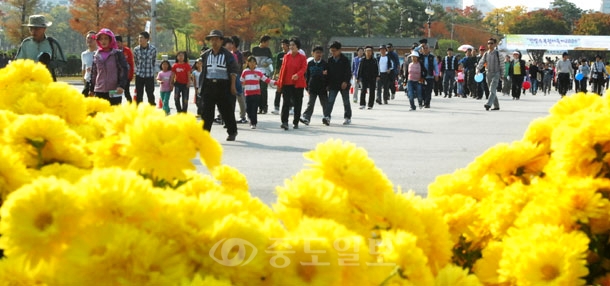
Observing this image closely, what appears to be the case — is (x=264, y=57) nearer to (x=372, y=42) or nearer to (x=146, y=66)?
(x=146, y=66)

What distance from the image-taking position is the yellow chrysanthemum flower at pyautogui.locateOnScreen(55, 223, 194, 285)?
141 cm

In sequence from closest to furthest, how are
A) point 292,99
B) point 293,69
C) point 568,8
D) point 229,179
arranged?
point 229,179
point 293,69
point 292,99
point 568,8

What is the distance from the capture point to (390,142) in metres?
Result: 13.7

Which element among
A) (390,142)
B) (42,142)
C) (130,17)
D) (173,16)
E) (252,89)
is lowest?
(390,142)

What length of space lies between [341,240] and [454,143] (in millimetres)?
12243

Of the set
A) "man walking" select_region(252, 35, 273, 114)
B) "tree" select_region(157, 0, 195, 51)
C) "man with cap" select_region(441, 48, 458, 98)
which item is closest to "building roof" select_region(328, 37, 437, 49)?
"tree" select_region(157, 0, 195, 51)

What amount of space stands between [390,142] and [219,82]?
261 cm

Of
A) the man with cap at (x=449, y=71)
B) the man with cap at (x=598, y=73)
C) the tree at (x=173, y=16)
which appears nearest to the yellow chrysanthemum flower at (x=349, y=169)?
the man with cap at (x=449, y=71)

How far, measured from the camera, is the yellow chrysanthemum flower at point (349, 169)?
188cm

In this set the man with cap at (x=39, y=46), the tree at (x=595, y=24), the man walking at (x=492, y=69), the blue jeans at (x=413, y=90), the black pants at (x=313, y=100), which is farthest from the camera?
the tree at (x=595, y=24)

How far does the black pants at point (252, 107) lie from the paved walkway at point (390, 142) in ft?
0.68

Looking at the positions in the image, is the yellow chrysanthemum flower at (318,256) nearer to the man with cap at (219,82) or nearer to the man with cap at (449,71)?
the man with cap at (219,82)

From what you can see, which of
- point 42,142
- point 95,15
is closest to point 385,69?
point 42,142

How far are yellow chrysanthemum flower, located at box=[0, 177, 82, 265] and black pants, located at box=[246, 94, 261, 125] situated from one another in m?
15.0
